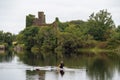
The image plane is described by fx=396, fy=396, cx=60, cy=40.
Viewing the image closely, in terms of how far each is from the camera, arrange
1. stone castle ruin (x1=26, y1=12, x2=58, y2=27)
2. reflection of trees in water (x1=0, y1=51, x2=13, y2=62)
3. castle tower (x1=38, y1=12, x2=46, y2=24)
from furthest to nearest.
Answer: castle tower (x1=38, y1=12, x2=46, y2=24)
stone castle ruin (x1=26, y1=12, x2=58, y2=27)
reflection of trees in water (x1=0, y1=51, x2=13, y2=62)

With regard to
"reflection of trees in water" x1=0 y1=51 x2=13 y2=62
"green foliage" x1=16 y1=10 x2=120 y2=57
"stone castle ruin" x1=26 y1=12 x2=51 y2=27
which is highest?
"stone castle ruin" x1=26 y1=12 x2=51 y2=27

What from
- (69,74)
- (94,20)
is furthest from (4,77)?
(94,20)

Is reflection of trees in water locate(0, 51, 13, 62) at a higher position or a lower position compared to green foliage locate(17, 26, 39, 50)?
lower

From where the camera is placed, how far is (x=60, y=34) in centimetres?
12650

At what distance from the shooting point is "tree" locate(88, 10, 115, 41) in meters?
135

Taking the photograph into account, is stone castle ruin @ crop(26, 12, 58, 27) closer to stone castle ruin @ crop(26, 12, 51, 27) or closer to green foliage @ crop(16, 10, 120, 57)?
stone castle ruin @ crop(26, 12, 51, 27)

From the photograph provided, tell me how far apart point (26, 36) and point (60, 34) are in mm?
24295

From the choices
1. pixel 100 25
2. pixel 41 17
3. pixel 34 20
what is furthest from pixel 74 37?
pixel 41 17

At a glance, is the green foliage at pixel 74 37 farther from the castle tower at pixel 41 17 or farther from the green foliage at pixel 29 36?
the castle tower at pixel 41 17

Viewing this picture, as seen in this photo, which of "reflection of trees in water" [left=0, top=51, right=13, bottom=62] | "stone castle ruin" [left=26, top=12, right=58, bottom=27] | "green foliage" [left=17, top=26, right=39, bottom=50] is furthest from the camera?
"stone castle ruin" [left=26, top=12, right=58, bottom=27]

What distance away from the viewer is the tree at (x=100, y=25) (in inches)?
5320

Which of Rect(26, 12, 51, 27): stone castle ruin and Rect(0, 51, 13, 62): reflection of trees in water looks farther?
Rect(26, 12, 51, 27): stone castle ruin

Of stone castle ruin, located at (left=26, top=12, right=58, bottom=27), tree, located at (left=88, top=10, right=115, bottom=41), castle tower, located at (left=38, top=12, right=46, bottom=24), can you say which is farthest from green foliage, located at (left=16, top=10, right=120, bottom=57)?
castle tower, located at (left=38, top=12, right=46, bottom=24)

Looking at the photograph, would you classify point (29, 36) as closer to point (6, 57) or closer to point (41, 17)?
point (41, 17)
